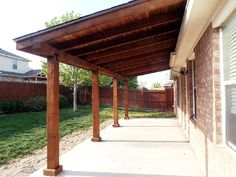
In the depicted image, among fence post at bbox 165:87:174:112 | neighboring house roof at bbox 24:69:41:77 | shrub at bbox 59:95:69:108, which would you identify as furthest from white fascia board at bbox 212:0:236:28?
neighboring house roof at bbox 24:69:41:77

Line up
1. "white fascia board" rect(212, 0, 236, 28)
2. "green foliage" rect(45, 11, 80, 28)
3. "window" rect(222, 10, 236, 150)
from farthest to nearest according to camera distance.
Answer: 1. "green foliage" rect(45, 11, 80, 28)
2. "window" rect(222, 10, 236, 150)
3. "white fascia board" rect(212, 0, 236, 28)

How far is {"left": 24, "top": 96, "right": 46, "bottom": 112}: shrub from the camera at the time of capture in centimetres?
1861

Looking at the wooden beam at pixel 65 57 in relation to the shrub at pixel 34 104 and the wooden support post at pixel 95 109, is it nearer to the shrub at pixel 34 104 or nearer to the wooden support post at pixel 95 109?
the wooden support post at pixel 95 109

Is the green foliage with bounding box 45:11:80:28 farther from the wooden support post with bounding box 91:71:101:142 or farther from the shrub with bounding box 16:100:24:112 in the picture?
the wooden support post with bounding box 91:71:101:142

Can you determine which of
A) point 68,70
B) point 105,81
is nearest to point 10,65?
point 105,81

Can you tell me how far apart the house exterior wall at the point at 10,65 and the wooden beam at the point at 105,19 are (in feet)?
88.8

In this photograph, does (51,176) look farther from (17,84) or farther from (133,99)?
(133,99)

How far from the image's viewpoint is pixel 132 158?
6.77m

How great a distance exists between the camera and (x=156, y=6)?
447 centimetres

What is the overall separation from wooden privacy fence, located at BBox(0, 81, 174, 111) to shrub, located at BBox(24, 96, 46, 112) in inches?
37.9

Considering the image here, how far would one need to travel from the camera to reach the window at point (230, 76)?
3422mm

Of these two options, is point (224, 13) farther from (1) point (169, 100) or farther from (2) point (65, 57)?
(1) point (169, 100)

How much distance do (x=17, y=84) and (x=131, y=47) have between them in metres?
13.8

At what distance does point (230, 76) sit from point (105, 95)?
2281 cm
